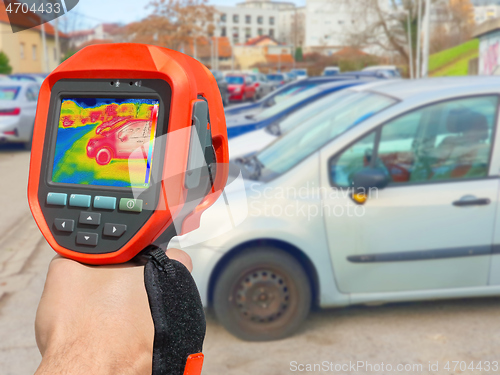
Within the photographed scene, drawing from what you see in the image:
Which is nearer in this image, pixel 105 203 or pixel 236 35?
pixel 105 203

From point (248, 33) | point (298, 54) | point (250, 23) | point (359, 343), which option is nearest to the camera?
point (359, 343)

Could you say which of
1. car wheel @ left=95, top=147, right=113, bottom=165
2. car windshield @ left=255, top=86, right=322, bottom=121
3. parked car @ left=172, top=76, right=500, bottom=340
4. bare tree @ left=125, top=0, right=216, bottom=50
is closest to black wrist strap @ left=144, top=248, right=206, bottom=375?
car wheel @ left=95, top=147, right=113, bottom=165

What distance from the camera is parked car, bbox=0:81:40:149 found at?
436 inches

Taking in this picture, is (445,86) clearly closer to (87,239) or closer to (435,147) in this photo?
(435,147)

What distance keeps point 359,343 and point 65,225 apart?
108 inches

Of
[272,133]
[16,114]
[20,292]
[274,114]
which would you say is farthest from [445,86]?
[16,114]

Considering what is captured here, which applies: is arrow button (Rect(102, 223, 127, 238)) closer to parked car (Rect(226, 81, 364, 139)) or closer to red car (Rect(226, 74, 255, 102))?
parked car (Rect(226, 81, 364, 139))

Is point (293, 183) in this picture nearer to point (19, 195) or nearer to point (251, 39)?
point (19, 195)

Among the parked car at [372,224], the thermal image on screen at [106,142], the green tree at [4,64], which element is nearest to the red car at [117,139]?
the thermal image on screen at [106,142]

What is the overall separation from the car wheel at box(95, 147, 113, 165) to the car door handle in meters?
2.69

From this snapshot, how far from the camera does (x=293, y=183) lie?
3076mm

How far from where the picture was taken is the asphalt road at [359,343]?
296cm

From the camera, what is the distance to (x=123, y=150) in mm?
720

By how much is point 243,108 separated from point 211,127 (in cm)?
870
